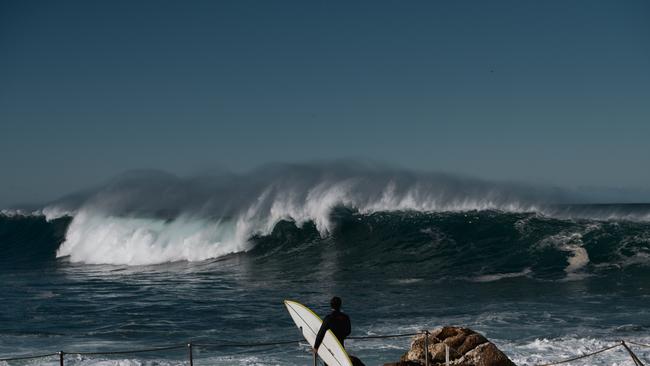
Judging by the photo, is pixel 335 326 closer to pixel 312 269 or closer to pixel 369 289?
pixel 369 289

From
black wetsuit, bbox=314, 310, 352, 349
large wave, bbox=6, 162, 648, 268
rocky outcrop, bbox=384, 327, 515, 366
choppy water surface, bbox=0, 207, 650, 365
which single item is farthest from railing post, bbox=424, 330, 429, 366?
large wave, bbox=6, 162, 648, 268

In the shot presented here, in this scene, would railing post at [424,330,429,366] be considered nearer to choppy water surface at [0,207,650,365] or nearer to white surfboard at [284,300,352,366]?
white surfboard at [284,300,352,366]

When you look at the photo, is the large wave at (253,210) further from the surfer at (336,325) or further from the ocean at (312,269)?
the surfer at (336,325)

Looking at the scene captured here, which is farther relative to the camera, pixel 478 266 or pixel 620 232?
pixel 620 232

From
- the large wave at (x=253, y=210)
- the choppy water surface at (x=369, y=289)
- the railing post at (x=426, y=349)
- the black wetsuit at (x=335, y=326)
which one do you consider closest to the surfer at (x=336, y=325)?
the black wetsuit at (x=335, y=326)

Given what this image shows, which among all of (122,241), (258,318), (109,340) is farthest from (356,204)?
(109,340)

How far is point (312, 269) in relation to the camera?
63.0 feet

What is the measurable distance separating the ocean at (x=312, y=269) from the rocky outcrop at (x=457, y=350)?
169 cm

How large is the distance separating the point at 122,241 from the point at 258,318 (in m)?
15.1

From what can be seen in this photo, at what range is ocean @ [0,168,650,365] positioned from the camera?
10.4m

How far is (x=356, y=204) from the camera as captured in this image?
26547 millimetres

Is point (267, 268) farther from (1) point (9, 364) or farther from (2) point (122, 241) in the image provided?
(1) point (9, 364)

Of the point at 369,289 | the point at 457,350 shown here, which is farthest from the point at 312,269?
the point at 457,350

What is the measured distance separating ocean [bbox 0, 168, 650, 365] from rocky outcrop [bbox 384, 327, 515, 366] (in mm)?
1694
